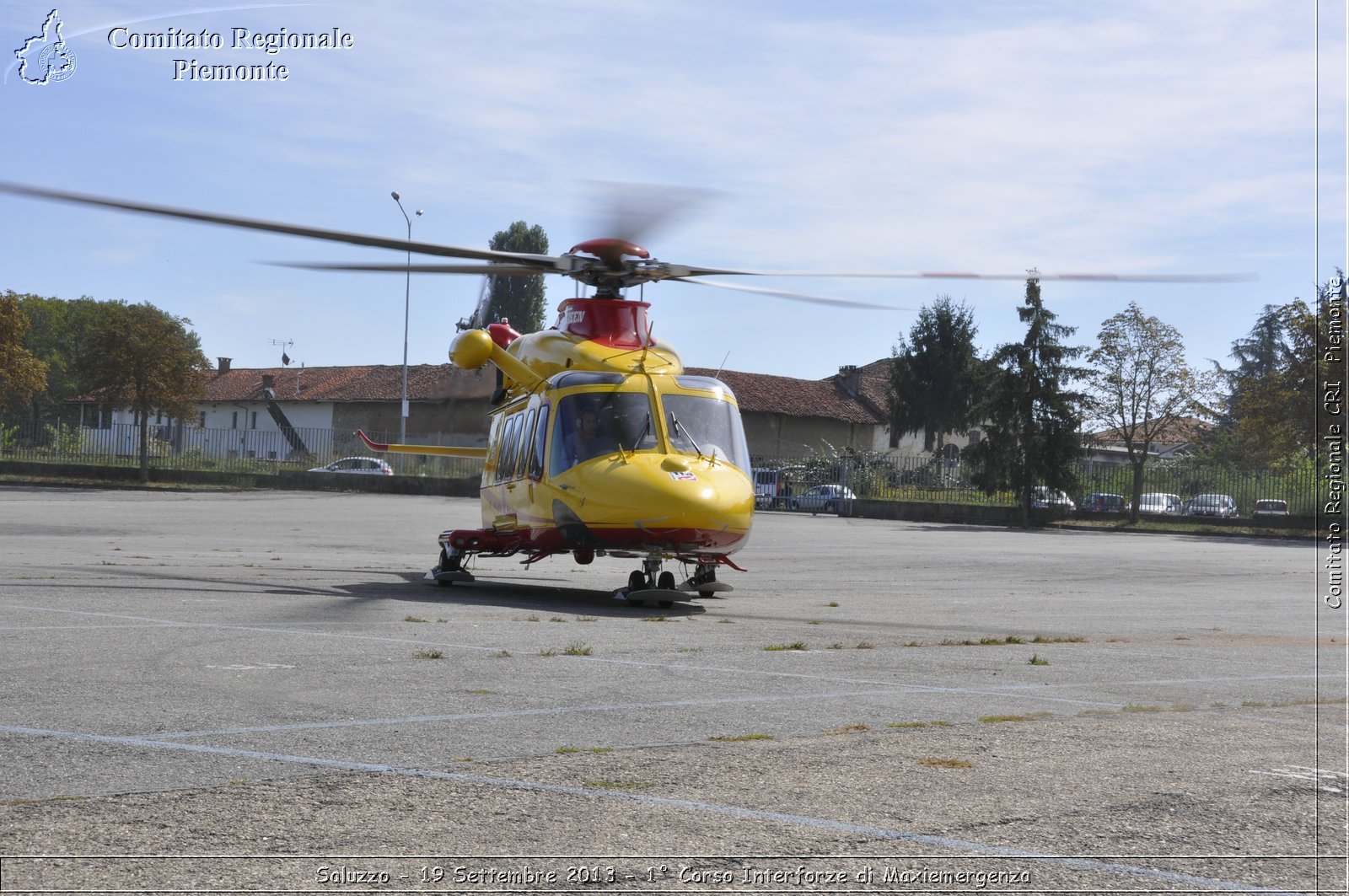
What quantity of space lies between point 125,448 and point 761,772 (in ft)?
158

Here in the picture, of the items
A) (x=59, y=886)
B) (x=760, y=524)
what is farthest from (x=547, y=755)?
(x=760, y=524)

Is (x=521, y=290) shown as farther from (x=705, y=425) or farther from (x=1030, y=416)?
(x=705, y=425)

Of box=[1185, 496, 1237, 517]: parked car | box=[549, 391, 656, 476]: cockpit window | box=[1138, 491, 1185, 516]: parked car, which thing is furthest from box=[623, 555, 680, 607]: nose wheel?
box=[1138, 491, 1185, 516]: parked car

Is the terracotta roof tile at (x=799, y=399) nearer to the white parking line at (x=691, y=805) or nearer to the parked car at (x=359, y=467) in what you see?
the parked car at (x=359, y=467)

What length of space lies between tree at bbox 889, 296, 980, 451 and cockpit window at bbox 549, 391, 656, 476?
67852 mm

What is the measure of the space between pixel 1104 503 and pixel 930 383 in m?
34.2

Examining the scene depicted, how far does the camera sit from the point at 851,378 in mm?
82938

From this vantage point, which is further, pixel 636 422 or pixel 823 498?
pixel 823 498

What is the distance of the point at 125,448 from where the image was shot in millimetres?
48844

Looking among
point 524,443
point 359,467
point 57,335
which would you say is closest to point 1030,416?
point 359,467

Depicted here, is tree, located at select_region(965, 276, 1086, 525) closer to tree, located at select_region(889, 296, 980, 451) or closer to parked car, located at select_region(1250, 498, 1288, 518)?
parked car, located at select_region(1250, 498, 1288, 518)

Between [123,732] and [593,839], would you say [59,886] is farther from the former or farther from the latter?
[123,732]

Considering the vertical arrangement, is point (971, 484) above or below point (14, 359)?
below

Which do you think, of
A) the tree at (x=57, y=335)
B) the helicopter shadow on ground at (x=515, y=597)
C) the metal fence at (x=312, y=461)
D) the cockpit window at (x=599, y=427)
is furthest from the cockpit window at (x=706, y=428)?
the tree at (x=57, y=335)
